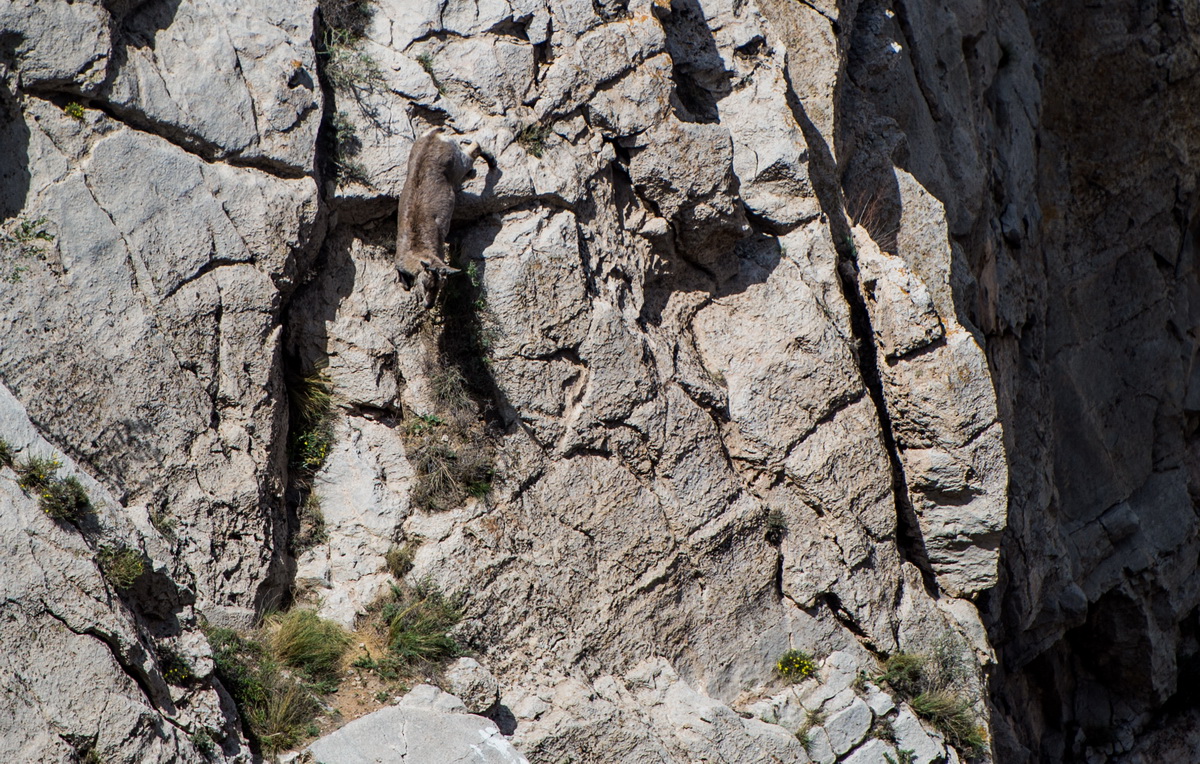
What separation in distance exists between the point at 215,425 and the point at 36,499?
179 centimetres

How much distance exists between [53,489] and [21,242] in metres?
2.20

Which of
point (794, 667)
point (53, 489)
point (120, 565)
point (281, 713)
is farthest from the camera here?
point (794, 667)

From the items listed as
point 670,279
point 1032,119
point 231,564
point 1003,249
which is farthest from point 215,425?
point 1032,119

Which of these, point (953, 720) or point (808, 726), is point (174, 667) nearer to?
point (808, 726)

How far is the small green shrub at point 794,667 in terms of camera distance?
10.2 m

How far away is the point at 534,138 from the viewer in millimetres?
10094

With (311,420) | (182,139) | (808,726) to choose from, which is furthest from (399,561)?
(808,726)

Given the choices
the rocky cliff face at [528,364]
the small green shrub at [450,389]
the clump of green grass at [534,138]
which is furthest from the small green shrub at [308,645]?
the clump of green grass at [534,138]

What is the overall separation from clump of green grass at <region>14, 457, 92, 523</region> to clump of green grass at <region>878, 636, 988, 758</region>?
7701 millimetres

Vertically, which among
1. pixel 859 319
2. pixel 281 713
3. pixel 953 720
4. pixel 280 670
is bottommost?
pixel 953 720

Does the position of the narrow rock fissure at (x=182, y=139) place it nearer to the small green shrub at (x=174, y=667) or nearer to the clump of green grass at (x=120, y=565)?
the clump of green grass at (x=120, y=565)

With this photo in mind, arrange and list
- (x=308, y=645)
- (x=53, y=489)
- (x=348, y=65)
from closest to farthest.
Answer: (x=53, y=489) < (x=308, y=645) < (x=348, y=65)

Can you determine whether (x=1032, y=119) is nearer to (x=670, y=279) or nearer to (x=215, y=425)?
(x=670, y=279)

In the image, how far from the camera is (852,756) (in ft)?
32.1
